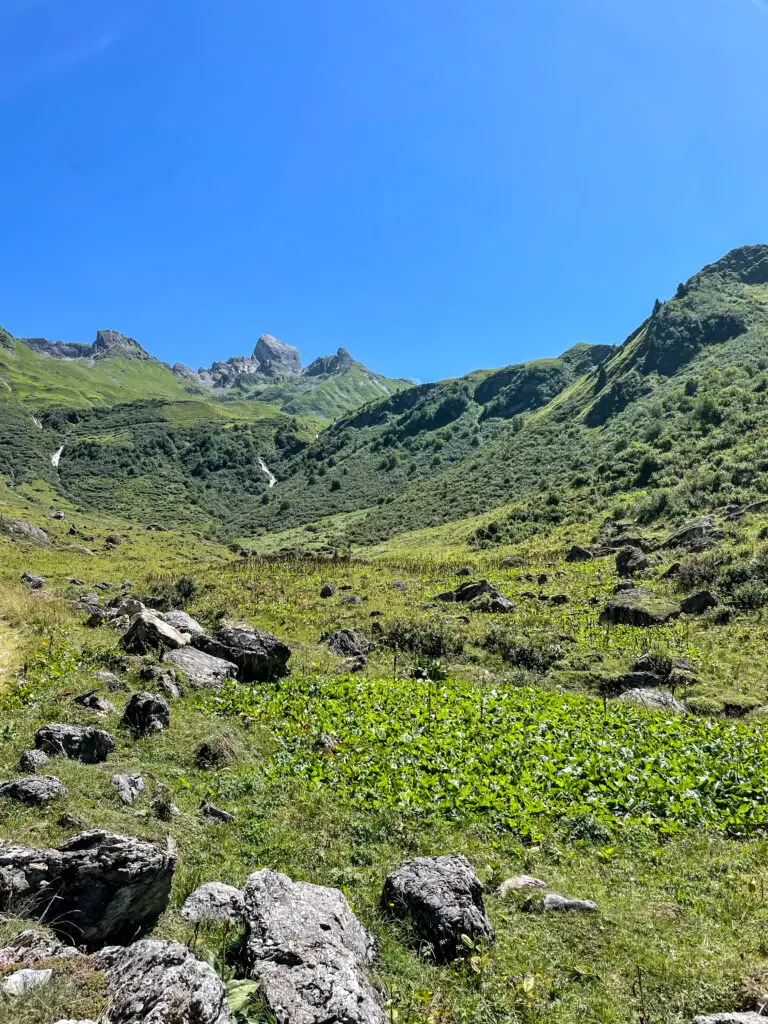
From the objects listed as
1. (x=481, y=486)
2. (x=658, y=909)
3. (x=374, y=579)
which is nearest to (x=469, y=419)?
(x=481, y=486)

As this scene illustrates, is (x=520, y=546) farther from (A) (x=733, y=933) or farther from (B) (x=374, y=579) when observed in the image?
(A) (x=733, y=933)

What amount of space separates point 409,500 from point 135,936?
101404mm

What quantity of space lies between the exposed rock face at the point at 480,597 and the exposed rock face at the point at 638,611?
4.73 meters

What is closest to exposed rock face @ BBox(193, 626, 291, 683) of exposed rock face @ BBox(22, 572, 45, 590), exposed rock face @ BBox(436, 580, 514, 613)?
exposed rock face @ BBox(436, 580, 514, 613)

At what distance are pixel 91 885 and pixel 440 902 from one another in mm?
4059

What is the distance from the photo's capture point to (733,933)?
21.7 ft

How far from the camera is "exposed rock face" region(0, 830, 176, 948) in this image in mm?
5930

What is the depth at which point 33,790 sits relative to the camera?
8617mm

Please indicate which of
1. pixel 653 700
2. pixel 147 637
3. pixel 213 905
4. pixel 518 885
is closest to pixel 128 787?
pixel 213 905

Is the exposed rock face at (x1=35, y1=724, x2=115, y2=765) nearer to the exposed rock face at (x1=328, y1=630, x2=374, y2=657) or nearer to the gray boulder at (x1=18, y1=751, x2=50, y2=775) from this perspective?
the gray boulder at (x1=18, y1=751, x2=50, y2=775)

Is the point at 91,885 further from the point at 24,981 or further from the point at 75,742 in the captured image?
the point at 75,742

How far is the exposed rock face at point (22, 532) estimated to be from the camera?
49031 millimetres

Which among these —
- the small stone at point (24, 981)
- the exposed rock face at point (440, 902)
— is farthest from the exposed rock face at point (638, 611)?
the small stone at point (24, 981)

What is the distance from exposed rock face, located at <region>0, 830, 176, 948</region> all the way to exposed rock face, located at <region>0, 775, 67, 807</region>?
2.26 m
